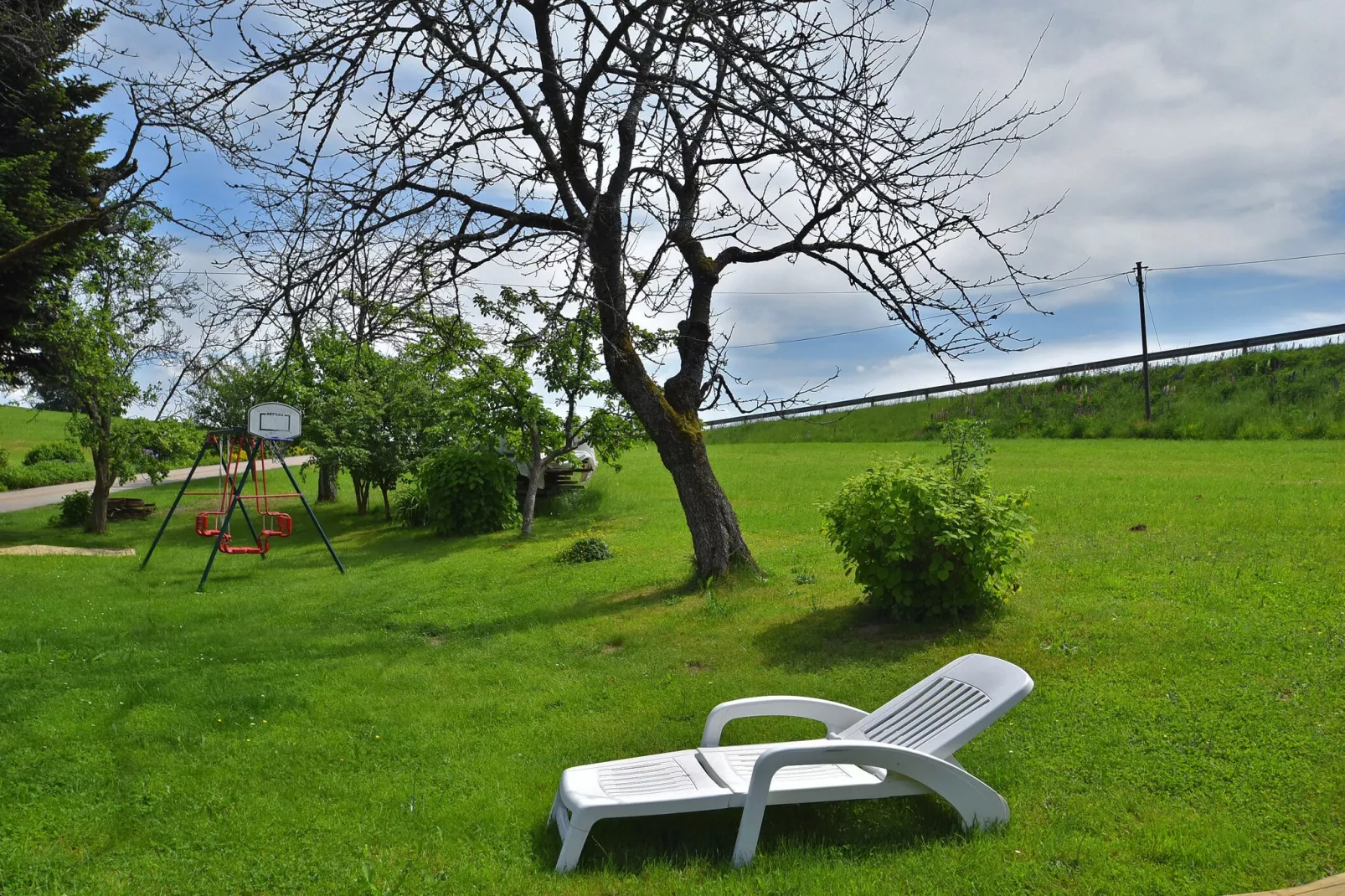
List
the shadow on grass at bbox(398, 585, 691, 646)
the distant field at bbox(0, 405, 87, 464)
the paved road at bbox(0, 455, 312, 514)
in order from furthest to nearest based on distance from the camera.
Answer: the distant field at bbox(0, 405, 87, 464)
the paved road at bbox(0, 455, 312, 514)
the shadow on grass at bbox(398, 585, 691, 646)

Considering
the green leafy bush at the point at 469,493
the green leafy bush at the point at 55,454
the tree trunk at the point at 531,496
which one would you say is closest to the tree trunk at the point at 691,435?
the tree trunk at the point at 531,496

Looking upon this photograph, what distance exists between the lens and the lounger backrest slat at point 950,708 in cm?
425

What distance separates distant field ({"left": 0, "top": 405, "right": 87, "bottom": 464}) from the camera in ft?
142

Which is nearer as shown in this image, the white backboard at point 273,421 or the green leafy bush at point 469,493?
the white backboard at point 273,421

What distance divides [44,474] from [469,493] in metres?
24.9

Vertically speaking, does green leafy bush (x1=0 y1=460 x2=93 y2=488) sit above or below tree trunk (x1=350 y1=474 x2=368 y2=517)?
above

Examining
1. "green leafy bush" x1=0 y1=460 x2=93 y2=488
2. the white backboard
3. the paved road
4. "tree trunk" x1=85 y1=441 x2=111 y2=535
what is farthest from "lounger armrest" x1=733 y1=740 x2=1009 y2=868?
"green leafy bush" x1=0 y1=460 x2=93 y2=488

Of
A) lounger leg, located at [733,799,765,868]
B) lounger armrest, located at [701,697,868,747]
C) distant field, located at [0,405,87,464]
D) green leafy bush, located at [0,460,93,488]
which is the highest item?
distant field, located at [0,405,87,464]

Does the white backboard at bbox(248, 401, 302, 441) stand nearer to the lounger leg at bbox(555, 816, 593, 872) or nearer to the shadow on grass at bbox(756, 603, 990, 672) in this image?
the shadow on grass at bbox(756, 603, 990, 672)

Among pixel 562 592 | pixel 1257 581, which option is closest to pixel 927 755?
pixel 1257 581

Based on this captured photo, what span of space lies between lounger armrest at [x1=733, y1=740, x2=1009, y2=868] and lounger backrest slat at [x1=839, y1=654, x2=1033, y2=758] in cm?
14

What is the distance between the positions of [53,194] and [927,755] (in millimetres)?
18725

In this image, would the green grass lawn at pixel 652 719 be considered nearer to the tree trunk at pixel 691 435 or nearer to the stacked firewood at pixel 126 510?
the tree trunk at pixel 691 435

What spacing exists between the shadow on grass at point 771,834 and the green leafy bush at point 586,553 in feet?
26.9
